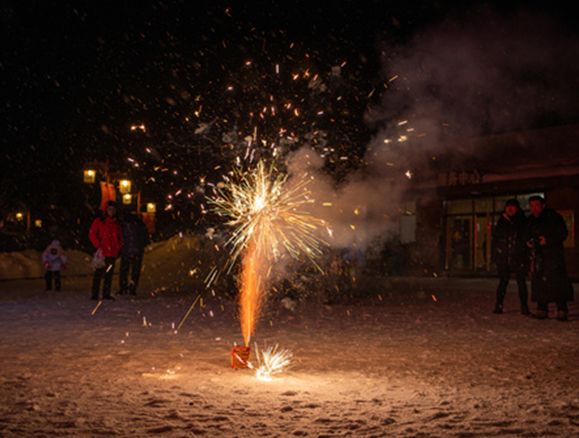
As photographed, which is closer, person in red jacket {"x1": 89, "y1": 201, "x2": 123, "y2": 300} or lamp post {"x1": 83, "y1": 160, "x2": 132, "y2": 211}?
person in red jacket {"x1": 89, "y1": 201, "x2": 123, "y2": 300}

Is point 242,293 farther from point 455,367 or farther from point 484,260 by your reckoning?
point 484,260

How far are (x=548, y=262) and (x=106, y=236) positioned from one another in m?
8.31

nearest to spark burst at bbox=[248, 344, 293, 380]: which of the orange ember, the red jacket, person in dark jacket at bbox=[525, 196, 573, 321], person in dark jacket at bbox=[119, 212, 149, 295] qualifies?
person in dark jacket at bbox=[525, 196, 573, 321]

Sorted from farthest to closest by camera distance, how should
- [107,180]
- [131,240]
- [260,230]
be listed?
[107,180], [131,240], [260,230]

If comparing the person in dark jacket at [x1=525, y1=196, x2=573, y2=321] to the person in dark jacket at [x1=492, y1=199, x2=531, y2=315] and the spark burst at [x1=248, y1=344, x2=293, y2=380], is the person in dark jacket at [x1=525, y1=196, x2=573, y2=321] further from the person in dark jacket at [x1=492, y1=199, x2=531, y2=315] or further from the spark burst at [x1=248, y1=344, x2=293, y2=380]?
the spark burst at [x1=248, y1=344, x2=293, y2=380]

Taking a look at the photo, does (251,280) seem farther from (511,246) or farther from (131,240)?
(511,246)

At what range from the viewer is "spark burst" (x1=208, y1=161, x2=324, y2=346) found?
11.1 meters

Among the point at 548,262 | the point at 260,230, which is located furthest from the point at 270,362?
the point at 260,230

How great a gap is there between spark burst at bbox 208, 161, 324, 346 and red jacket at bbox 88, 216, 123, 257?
7.15 ft

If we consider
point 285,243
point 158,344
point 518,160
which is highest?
point 518,160

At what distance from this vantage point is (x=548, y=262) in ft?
33.2

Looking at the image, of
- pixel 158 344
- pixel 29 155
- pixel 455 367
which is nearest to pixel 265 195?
pixel 158 344

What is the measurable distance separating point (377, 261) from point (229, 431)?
81.3 feet

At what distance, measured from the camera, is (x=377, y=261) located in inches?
1109
